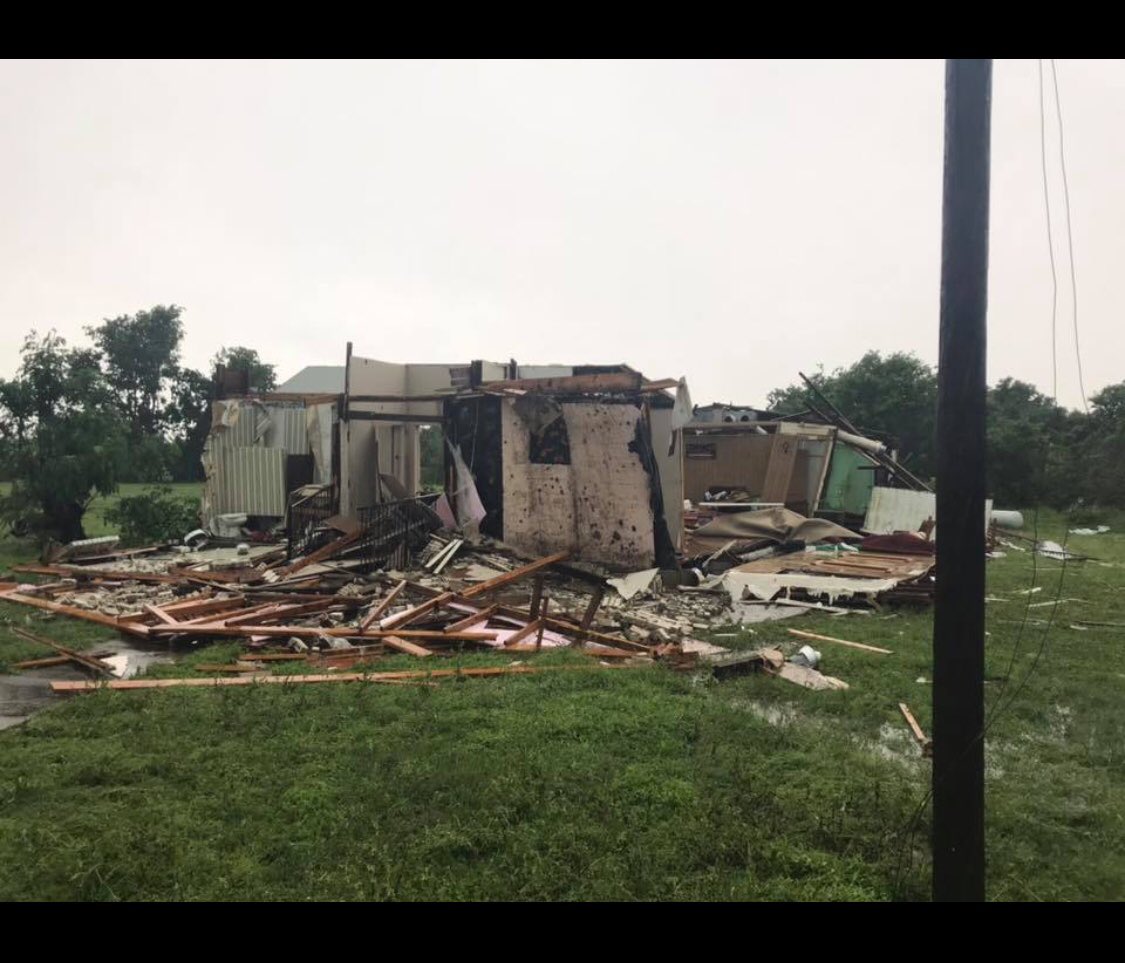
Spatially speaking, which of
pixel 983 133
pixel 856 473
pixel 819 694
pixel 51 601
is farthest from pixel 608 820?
pixel 856 473

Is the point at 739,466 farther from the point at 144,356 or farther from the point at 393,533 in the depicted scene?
the point at 144,356

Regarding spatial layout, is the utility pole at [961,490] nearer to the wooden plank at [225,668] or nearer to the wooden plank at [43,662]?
the wooden plank at [225,668]

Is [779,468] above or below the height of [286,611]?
above

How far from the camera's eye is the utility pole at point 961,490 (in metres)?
2.60

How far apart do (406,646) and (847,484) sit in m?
14.9

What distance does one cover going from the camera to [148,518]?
15.2 meters

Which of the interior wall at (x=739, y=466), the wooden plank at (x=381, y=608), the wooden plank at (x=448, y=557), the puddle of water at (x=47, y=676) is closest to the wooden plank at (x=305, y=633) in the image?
the wooden plank at (x=381, y=608)

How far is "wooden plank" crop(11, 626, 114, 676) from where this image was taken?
262 inches

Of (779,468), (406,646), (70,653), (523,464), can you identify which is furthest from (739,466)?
(70,653)

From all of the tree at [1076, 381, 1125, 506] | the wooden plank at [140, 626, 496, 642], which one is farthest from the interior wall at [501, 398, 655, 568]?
the tree at [1076, 381, 1125, 506]

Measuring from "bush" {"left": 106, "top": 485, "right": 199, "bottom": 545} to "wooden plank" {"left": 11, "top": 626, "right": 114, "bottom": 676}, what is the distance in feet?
24.4

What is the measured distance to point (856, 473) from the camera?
62.8 ft

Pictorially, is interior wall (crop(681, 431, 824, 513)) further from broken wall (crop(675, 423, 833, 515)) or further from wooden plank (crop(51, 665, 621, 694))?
wooden plank (crop(51, 665, 621, 694))

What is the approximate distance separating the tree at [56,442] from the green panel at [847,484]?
Result: 16.0m
